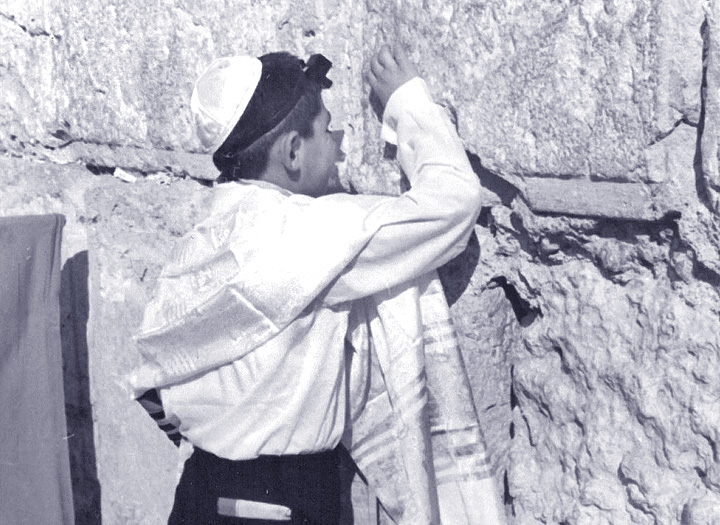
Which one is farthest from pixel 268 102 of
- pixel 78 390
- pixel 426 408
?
pixel 78 390

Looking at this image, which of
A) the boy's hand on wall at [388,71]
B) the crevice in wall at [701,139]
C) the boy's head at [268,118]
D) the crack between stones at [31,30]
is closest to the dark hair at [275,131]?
the boy's head at [268,118]

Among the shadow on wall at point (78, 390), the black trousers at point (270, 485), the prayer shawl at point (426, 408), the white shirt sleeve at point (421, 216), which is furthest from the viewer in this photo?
the shadow on wall at point (78, 390)

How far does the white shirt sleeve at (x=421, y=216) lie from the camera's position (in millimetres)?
1613

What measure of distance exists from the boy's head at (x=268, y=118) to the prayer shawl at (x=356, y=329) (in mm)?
49

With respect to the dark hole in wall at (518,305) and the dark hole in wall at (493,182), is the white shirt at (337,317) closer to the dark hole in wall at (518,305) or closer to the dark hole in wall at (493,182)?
the dark hole in wall at (493,182)

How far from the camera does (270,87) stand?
1.75m

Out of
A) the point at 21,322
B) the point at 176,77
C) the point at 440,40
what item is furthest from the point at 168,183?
the point at 440,40

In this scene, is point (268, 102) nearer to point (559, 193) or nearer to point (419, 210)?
point (419, 210)

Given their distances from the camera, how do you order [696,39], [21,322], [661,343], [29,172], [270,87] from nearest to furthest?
1. [696,39]
2. [661,343]
3. [270,87]
4. [21,322]
5. [29,172]

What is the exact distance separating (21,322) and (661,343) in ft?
4.99

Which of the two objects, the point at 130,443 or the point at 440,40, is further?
the point at 130,443

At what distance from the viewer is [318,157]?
181 centimetres

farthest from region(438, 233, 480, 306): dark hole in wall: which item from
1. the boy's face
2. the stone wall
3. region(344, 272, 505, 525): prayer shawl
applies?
the boy's face

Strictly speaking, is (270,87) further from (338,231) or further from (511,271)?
(511,271)
